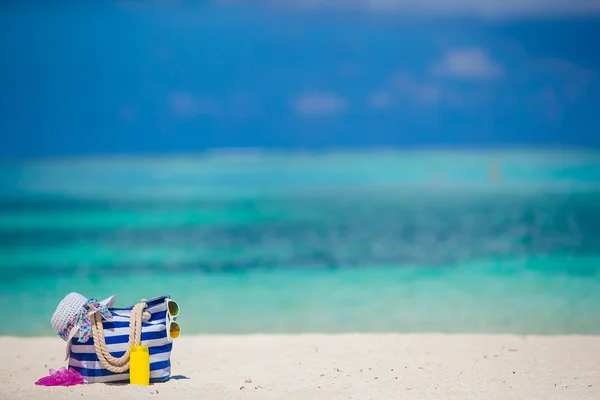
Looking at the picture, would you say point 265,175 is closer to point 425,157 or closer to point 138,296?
point 425,157

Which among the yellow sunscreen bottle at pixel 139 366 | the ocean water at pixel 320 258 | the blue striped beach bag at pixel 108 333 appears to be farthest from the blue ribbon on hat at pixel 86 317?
the ocean water at pixel 320 258

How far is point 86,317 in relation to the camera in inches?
126

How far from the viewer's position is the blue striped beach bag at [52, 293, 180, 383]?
3.21 m

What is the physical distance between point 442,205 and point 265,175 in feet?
50.2

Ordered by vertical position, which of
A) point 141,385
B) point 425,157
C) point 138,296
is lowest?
point 141,385

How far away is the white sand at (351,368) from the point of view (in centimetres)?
321

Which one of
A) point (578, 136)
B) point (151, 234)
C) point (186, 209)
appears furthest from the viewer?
point (578, 136)

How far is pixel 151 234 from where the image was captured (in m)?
12.7

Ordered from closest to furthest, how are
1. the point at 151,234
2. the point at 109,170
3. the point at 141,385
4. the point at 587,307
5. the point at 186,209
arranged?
the point at 141,385 → the point at 587,307 → the point at 151,234 → the point at 186,209 → the point at 109,170

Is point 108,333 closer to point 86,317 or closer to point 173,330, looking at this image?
point 86,317

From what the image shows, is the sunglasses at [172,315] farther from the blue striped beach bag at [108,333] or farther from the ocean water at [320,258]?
the ocean water at [320,258]

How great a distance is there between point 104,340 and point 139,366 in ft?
0.54

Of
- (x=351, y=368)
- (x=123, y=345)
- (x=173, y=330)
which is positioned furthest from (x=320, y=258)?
(x=123, y=345)

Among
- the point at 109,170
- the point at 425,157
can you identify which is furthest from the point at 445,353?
the point at 425,157
